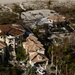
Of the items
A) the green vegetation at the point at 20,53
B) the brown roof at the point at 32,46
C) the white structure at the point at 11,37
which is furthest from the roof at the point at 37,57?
the white structure at the point at 11,37

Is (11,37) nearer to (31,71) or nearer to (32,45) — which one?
(32,45)

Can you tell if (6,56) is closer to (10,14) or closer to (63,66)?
(63,66)

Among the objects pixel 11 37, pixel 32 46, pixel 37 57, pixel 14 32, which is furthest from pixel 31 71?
pixel 14 32

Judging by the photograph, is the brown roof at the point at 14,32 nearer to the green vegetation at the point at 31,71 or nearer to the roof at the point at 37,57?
the roof at the point at 37,57

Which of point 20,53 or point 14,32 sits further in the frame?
point 14,32

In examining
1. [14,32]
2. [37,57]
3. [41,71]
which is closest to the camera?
[41,71]

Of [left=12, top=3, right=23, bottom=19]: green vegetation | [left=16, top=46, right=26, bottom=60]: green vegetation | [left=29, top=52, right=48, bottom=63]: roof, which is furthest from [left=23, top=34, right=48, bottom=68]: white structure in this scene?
[left=12, top=3, right=23, bottom=19]: green vegetation

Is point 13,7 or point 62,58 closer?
point 62,58

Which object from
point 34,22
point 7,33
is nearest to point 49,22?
Answer: point 34,22
